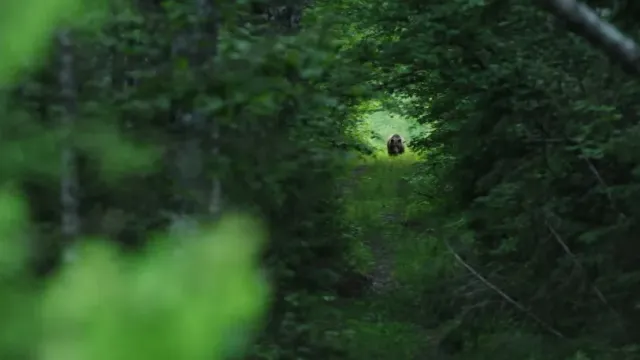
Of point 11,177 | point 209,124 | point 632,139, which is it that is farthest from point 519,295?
point 11,177

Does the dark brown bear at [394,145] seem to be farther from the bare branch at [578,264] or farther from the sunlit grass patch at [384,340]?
the bare branch at [578,264]

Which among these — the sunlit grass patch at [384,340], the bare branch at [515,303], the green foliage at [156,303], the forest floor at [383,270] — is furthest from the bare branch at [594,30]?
the sunlit grass patch at [384,340]

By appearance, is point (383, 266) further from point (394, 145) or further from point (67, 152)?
point (394, 145)

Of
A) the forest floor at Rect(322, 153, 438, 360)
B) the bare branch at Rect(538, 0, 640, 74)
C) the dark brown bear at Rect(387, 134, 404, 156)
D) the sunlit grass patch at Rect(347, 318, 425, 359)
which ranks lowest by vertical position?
the sunlit grass patch at Rect(347, 318, 425, 359)

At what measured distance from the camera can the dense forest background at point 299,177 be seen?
2.53ft

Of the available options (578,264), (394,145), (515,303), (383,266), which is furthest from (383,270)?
(394,145)

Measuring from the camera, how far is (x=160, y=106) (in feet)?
10.3

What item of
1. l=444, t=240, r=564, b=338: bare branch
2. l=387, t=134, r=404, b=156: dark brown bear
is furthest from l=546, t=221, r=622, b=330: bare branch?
l=387, t=134, r=404, b=156: dark brown bear

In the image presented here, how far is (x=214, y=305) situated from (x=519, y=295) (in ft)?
21.3

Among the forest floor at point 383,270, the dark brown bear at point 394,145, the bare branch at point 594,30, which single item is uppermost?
the dark brown bear at point 394,145

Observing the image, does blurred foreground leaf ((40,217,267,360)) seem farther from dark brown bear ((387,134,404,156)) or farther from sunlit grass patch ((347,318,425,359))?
dark brown bear ((387,134,404,156))

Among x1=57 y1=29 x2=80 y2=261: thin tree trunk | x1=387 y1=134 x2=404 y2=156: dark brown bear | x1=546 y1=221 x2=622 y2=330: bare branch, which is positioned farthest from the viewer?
x1=387 y1=134 x2=404 y2=156: dark brown bear

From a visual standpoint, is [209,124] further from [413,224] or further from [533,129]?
[413,224]

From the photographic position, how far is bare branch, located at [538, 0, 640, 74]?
10.7 feet
